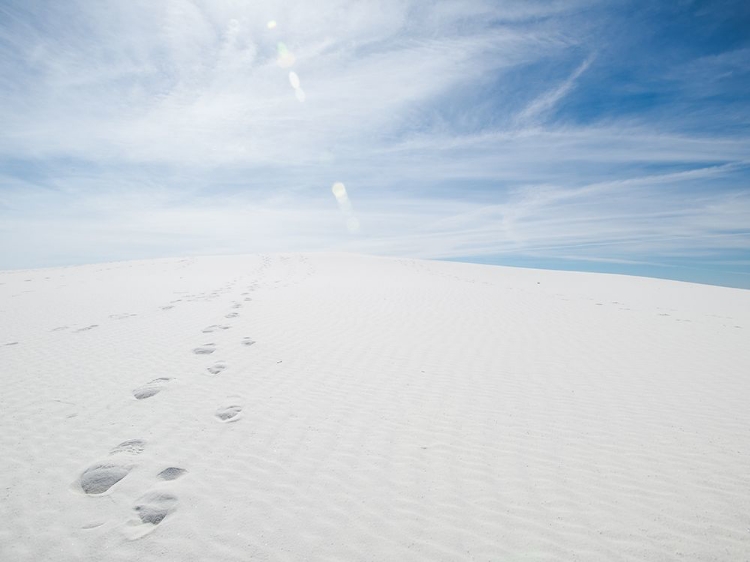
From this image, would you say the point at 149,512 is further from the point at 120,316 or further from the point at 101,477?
the point at 120,316

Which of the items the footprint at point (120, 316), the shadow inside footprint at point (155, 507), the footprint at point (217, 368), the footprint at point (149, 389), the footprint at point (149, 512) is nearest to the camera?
the footprint at point (149, 512)

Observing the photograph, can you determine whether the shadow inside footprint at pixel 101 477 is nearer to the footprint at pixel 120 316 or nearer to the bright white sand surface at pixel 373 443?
the bright white sand surface at pixel 373 443

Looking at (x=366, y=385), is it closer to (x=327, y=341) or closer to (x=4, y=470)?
(x=327, y=341)

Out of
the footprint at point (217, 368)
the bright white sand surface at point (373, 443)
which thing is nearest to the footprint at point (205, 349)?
the bright white sand surface at point (373, 443)

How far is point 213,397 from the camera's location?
221 inches

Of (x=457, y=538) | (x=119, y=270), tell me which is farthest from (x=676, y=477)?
(x=119, y=270)

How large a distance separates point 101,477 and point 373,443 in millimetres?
2878

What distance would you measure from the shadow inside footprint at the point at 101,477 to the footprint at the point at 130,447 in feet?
0.84

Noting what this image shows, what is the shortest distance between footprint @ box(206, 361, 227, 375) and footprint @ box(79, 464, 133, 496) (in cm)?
274

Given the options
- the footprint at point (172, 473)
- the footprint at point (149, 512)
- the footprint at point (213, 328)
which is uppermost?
the footprint at point (213, 328)

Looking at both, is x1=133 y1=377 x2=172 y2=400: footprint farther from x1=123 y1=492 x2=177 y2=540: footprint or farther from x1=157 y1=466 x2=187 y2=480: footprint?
x1=123 y1=492 x2=177 y2=540: footprint

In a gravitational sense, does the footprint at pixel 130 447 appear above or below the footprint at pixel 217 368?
below

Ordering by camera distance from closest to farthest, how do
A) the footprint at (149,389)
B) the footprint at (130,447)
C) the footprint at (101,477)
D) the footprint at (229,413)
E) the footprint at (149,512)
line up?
the footprint at (149,512) → the footprint at (101,477) → the footprint at (130,447) → the footprint at (229,413) → the footprint at (149,389)

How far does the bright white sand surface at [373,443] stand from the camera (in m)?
3.04
